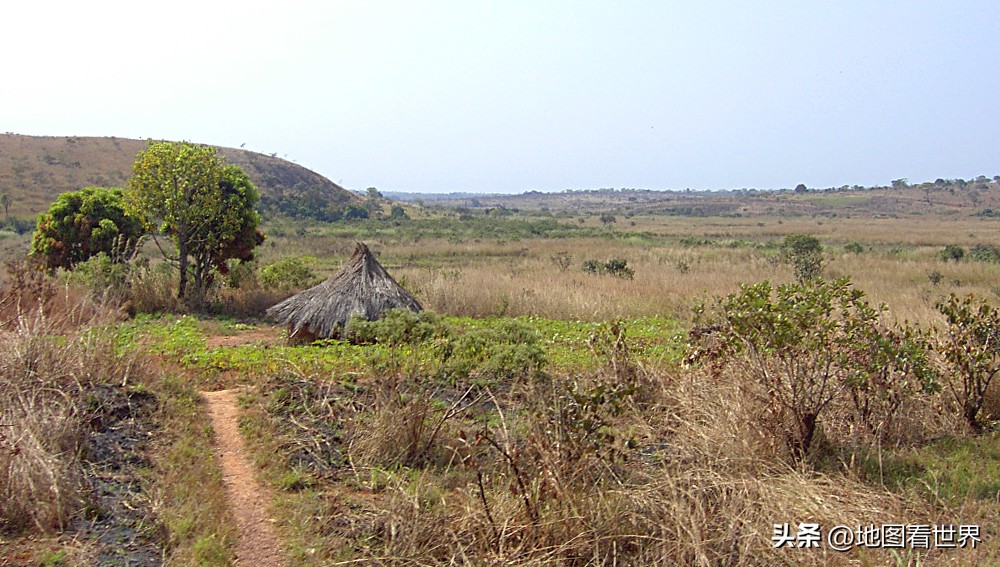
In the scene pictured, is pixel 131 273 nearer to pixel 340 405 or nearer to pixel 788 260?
pixel 340 405

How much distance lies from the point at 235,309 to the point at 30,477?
801 centimetres

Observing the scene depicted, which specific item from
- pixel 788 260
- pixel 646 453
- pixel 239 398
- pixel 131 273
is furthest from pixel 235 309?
pixel 788 260

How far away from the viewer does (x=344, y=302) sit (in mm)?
9742

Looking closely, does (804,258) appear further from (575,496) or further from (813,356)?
(575,496)

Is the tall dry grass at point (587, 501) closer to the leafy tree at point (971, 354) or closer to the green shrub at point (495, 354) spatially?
the green shrub at point (495, 354)

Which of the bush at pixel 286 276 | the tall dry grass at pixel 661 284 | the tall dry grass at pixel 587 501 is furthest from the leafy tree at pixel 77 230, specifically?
the tall dry grass at pixel 587 501

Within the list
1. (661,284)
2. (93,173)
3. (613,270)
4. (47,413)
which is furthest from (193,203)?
(93,173)

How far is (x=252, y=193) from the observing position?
12.6m

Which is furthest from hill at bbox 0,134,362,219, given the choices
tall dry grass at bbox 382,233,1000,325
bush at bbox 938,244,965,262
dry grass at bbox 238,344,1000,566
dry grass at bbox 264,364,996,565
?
dry grass at bbox 264,364,996,565

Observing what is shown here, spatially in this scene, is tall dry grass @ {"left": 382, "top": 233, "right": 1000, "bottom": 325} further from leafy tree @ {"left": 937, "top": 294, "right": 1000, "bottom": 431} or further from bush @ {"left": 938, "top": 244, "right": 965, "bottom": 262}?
leafy tree @ {"left": 937, "top": 294, "right": 1000, "bottom": 431}

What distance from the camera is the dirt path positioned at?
4.00 metres

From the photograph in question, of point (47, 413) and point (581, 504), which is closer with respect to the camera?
point (581, 504)

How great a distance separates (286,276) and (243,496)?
8651 millimetres

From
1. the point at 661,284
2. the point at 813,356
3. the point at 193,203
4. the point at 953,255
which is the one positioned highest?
the point at 193,203
